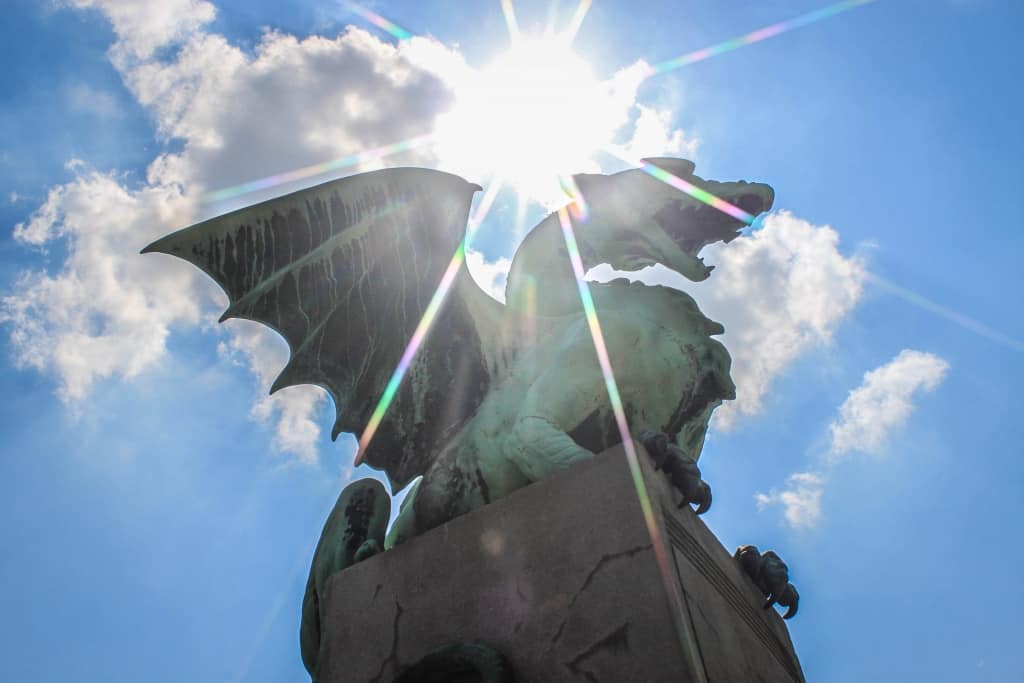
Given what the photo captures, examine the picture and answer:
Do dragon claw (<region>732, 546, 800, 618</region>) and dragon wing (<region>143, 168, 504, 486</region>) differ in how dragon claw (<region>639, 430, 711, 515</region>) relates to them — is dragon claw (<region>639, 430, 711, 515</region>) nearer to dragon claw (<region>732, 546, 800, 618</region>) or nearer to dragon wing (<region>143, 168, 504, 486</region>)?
dragon claw (<region>732, 546, 800, 618</region>)

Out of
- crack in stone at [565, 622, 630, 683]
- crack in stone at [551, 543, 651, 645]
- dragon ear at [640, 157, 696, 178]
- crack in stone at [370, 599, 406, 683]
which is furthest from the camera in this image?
dragon ear at [640, 157, 696, 178]

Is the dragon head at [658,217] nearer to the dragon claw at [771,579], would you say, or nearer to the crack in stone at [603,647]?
the dragon claw at [771,579]

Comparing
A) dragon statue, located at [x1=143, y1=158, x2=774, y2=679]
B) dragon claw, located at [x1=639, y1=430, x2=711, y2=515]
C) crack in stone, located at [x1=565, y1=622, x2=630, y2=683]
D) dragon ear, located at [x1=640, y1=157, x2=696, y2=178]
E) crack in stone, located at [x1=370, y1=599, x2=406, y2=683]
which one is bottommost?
crack in stone, located at [x1=565, y1=622, x2=630, y2=683]

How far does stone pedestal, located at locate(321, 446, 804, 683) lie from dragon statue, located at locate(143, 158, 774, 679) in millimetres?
402

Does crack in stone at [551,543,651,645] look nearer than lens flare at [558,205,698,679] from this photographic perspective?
No

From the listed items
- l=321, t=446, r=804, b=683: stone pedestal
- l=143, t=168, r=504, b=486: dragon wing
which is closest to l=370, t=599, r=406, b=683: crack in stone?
l=321, t=446, r=804, b=683: stone pedestal

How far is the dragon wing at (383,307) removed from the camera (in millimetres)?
3633

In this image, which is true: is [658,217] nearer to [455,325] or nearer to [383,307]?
[455,325]

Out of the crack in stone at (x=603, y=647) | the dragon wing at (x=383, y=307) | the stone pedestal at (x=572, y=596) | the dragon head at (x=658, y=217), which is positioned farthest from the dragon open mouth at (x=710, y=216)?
the crack in stone at (x=603, y=647)

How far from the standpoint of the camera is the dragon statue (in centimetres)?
322

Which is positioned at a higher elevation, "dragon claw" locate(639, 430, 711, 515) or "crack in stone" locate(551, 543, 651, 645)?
"dragon claw" locate(639, 430, 711, 515)

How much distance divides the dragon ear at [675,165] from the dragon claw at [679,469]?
5.89ft

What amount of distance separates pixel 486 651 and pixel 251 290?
2179 millimetres

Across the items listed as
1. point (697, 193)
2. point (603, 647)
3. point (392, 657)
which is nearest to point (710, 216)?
point (697, 193)
